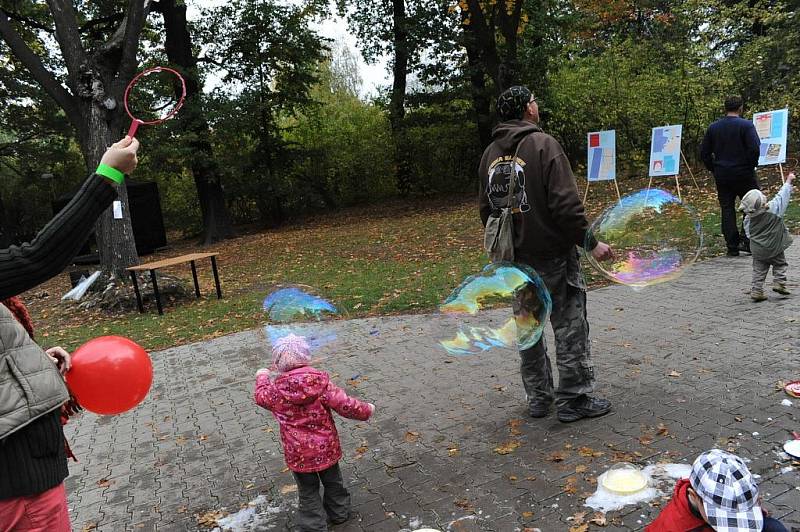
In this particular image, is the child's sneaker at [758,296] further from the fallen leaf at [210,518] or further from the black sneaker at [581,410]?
the fallen leaf at [210,518]

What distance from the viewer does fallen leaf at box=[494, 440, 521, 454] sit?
4033 millimetres

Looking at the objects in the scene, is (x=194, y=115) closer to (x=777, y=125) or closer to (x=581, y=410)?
(x=777, y=125)

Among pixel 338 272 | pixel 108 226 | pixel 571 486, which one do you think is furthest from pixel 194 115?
pixel 571 486

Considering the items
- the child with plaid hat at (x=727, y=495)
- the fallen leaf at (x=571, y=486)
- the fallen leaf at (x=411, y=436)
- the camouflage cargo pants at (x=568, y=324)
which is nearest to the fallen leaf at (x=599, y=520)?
the fallen leaf at (x=571, y=486)

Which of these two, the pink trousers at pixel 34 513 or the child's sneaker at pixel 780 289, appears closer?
the pink trousers at pixel 34 513

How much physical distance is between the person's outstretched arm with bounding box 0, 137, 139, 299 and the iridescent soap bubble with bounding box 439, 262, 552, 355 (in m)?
2.56

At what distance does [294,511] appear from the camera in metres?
3.66

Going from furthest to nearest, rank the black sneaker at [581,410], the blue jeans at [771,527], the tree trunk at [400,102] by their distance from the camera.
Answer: the tree trunk at [400,102] → the black sneaker at [581,410] → the blue jeans at [771,527]

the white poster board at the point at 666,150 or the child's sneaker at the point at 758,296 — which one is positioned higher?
the white poster board at the point at 666,150

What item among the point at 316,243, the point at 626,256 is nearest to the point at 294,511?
the point at 626,256

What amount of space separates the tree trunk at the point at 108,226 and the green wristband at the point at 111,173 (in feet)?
35.6

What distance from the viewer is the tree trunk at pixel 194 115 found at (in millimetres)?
19500

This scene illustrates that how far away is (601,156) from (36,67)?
12.2 m

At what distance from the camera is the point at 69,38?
38.6ft
